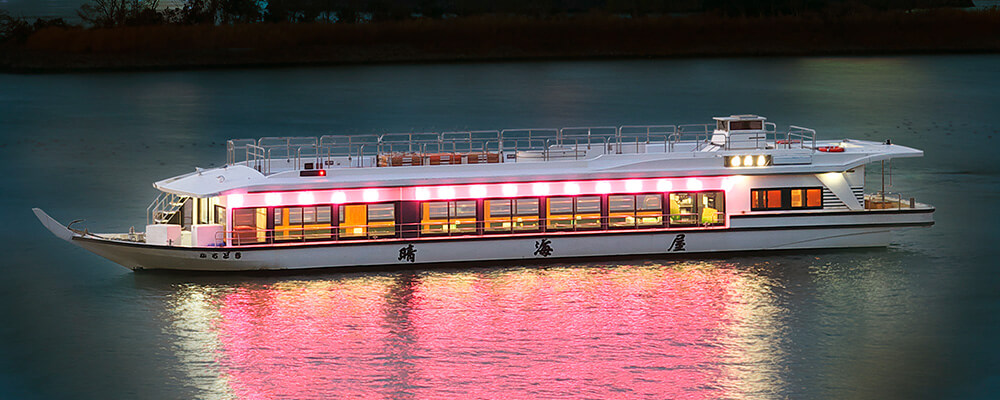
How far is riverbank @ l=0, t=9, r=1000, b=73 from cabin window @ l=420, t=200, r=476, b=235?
4592 inches

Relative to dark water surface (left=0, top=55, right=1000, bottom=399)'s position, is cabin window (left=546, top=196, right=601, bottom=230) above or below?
above

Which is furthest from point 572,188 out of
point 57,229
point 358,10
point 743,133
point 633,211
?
point 358,10

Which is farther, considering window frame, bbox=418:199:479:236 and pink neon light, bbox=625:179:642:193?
pink neon light, bbox=625:179:642:193

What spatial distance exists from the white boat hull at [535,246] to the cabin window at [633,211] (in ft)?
2.52

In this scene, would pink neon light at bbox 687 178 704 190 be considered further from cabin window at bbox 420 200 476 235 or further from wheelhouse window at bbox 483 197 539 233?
cabin window at bbox 420 200 476 235

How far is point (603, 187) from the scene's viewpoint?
133 feet

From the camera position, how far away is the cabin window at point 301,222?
128 feet

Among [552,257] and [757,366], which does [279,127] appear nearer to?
[552,257]

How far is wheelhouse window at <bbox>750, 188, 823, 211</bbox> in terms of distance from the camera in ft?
135

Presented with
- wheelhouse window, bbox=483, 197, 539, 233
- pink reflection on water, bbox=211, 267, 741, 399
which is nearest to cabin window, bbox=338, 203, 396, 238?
pink reflection on water, bbox=211, 267, 741, 399

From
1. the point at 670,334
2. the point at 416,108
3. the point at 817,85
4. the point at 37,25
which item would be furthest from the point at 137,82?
the point at 670,334

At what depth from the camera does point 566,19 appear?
157 metres

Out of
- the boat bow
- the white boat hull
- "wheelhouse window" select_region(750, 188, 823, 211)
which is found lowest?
the white boat hull

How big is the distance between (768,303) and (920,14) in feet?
427
